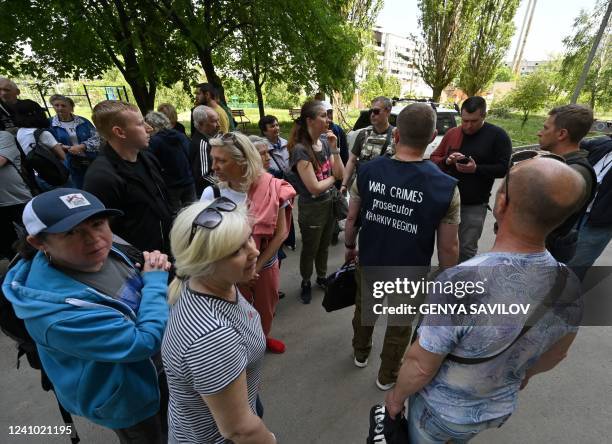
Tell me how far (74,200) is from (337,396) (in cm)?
223

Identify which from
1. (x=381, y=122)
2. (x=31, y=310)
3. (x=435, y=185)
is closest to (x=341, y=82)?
(x=381, y=122)

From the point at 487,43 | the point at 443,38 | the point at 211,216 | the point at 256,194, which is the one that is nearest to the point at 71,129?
the point at 256,194

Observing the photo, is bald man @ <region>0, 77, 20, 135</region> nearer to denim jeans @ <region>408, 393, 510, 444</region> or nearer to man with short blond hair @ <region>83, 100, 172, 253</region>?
man with short blond hair @ <region>83, 100, 172, 253</region>

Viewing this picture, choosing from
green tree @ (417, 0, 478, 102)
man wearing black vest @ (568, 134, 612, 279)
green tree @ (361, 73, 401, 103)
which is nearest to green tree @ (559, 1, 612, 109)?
green tree @ (417, 0, 478, 102)

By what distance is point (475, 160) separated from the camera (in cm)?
324

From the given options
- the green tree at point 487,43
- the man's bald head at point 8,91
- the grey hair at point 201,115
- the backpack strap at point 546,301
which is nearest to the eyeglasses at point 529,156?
the backpack strap at point 546,301

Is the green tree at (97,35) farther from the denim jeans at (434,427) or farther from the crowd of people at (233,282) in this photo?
the denim jeans at (434,427)

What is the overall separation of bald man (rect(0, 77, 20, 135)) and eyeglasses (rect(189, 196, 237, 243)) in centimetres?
396

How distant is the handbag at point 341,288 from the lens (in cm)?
256

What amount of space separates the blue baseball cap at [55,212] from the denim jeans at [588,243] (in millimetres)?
3813

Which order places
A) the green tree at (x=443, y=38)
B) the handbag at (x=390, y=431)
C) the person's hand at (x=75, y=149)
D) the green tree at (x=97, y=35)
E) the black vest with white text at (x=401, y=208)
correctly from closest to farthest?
the handbag at (x=390, y=431) < the black vest with white text at (x=401, y=208) < the person's hand at (x=75, y=149) < the green tree at (x=97, y=35) < the green tree at (x=443, y=38)

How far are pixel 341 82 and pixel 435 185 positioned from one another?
24.7 feet

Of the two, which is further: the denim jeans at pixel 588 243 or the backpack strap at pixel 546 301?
the denim jeans at pixel 588 243

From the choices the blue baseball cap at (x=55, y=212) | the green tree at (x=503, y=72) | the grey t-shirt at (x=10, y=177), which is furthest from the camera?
the green tree at (x=503, y=72)
